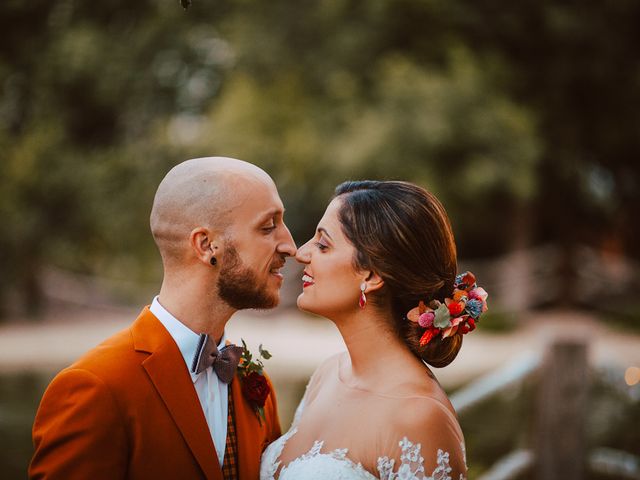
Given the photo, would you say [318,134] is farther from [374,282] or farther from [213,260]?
[213,260]

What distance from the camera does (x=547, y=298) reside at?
19.6m

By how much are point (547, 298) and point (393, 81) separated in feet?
26.9

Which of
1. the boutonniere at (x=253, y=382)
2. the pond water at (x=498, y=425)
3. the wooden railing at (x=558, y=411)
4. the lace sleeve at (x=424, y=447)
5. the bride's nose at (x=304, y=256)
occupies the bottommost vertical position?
the pond water at (x=498, y=425)

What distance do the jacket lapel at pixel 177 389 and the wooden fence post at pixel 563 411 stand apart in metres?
3.06

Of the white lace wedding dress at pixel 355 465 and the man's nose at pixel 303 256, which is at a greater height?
the man's nose at pixel 303 256

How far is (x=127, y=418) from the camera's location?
2.29 meters

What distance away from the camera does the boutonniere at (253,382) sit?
275cm

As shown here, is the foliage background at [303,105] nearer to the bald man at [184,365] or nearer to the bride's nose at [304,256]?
the bride's nose at [304,256]

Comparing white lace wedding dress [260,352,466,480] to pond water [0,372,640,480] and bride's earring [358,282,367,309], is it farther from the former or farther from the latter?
pond water [0,372,640,480]

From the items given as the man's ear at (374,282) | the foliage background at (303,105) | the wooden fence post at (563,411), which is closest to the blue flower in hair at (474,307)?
the man's ear at (374,282)

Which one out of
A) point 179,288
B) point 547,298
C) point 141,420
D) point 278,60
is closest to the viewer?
point 141,420

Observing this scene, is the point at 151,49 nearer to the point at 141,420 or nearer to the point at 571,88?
the point at 571,88

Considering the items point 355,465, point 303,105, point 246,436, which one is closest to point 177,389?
point 246,436

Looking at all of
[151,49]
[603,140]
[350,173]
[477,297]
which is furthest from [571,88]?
[477,297]
